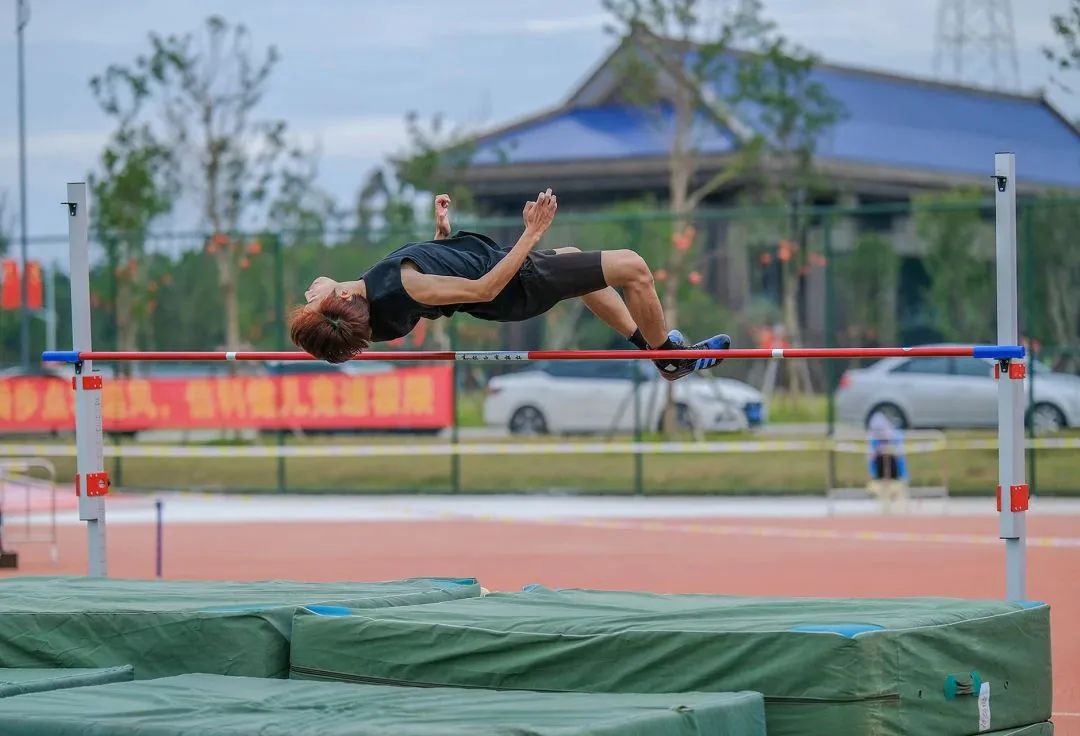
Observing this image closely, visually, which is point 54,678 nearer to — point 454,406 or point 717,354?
point 717,354

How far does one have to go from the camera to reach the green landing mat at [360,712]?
14.4 ft

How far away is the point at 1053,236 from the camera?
620 inches

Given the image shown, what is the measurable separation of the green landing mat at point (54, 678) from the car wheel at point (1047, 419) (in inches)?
459

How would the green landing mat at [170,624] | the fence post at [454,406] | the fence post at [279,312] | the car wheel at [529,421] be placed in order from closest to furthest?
1. the green landing mat at [170,624]
2. the fence post at [454,406]
3. the car wheel at [529,421]
4. the fence post at [279,312]

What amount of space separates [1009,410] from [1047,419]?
976cm

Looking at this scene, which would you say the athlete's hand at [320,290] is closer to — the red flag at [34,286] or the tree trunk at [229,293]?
the tree trunk at [229,293]

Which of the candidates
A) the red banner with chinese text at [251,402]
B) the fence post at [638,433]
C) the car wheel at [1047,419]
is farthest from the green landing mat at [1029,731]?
the red banner with chinese text at [251,402]

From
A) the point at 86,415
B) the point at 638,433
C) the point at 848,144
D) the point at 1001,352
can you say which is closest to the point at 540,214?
the point at 1001,352

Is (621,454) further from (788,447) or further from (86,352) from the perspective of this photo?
(86,352)

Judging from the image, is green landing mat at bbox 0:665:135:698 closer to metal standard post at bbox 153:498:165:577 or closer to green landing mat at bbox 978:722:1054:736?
green landing mat at bbox 978:722:1054:736

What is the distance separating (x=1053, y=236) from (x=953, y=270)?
5.15 ft

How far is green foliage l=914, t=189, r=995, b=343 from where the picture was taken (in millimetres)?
16688

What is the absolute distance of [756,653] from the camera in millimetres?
5047

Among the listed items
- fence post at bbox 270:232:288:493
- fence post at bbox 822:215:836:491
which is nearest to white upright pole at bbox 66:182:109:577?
fence post at bbox 822:215:836:491
